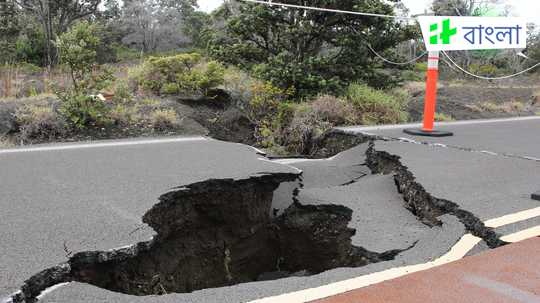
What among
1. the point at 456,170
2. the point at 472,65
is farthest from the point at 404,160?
the point at 472,65

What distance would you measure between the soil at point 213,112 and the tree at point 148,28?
25.4m

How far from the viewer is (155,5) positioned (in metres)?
35.0

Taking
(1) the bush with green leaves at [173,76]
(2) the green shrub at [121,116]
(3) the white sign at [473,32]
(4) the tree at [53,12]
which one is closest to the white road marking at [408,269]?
(3) the white sign at [473,32]

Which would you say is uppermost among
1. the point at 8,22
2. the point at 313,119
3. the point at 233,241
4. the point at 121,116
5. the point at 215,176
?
the point at 8,22

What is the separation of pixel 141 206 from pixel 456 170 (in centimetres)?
368

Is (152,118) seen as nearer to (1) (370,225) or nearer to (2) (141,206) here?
(2) (141,206)

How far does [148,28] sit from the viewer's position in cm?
3334

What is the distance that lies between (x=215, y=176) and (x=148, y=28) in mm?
32758

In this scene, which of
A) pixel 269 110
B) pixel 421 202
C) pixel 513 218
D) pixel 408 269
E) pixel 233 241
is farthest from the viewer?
pixel 269 110

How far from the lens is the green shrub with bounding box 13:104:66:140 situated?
6.89m


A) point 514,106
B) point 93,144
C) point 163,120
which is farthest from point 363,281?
point 514,106

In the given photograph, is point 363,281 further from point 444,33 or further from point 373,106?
point 373,106

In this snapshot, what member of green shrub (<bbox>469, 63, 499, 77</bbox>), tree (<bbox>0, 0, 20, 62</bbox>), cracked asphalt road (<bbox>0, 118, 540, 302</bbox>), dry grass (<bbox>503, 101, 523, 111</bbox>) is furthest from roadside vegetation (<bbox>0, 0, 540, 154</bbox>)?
green shrub (<bbox>469, 63, 499, 77</bbox>)

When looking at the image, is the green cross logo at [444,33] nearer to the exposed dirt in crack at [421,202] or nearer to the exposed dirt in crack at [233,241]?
the exposed dirt in crack at [421,202]
